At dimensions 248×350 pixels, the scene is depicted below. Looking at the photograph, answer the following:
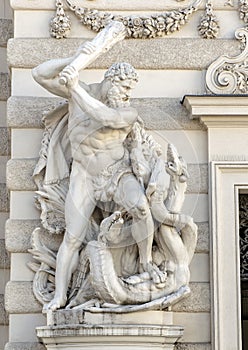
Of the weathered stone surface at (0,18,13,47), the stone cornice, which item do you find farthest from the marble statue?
the weathered stone surface at (0,18,13,47)

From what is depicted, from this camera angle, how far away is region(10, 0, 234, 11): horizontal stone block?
11.4 metres

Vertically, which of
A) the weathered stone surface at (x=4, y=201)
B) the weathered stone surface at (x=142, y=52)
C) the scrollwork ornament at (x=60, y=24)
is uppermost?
the scrollwork ornament at (x=60, y=24)

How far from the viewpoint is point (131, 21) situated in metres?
11.4

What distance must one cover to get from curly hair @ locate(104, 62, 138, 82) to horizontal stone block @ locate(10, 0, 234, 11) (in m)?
0.85

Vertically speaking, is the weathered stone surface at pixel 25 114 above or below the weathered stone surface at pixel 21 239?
above

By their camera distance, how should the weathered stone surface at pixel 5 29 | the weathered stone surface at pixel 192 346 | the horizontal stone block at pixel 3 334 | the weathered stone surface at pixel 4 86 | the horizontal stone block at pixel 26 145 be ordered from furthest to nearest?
the weathered stone surface at pixel 5 29 < the weathered stone surface at pixel 4 86 < the horizontal stone block at pixel 3 334 < the horizontal stone block at pixel 26 145 < the weathered stone surface at pixel 192 346

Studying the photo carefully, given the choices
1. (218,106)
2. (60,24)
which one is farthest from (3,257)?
(218,106)

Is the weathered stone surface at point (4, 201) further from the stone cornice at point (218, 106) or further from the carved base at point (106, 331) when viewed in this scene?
the stone cornice at point (218, 106)

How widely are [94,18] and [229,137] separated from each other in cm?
150

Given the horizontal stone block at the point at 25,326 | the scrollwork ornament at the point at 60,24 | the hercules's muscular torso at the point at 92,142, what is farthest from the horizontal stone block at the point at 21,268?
the scrollwork ornament at the point at 60,24

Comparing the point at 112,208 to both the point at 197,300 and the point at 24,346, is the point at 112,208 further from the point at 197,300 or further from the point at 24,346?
the point at 24,346

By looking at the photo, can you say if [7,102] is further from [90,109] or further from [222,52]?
[222,52]

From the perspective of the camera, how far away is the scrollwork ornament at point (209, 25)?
37.4 ft

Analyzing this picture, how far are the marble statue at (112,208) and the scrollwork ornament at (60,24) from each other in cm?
61
